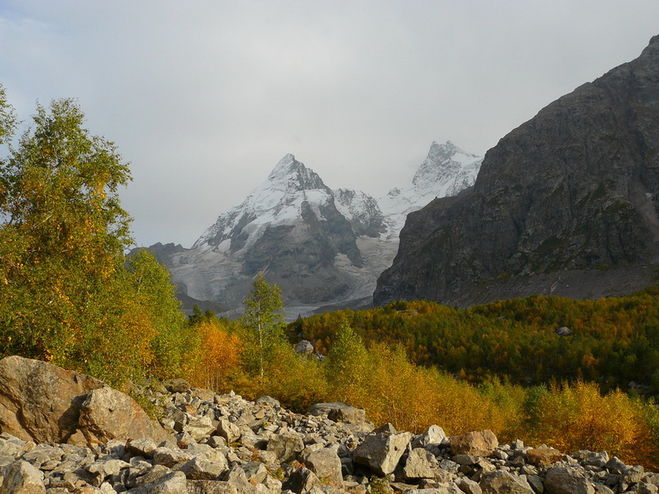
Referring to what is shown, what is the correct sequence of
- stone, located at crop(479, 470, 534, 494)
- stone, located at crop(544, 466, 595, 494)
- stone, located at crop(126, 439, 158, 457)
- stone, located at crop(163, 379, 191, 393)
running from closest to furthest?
stone, located at crop(126, 439, 158, 457) < stone, located at crop(479, 470, 534, 494) < stone, located at crop(544, 466, 595, 494) < stone, located at crop(163, 379, 191, 393)

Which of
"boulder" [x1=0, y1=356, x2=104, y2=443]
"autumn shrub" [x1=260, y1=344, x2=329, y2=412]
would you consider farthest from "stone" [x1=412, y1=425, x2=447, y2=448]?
"autumn shrub" [x1=260, y1=344, x2=329, y2=412]

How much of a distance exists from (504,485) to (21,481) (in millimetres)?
14949

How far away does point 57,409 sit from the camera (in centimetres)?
1658

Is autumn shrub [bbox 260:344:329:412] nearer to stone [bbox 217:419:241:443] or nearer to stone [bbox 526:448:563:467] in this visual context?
stone [bbox 217:419:241:443]

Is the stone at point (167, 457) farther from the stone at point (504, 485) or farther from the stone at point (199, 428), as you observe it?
the stone at point (504, 485)

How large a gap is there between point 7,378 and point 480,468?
58.0 feet

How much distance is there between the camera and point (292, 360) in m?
65.7

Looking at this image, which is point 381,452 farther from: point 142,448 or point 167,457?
point 142,448

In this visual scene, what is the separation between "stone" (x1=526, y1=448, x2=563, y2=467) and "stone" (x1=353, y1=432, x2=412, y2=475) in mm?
6082

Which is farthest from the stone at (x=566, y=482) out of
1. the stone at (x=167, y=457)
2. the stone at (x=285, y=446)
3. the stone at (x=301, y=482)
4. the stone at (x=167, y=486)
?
the stone at (x=167, y=486)

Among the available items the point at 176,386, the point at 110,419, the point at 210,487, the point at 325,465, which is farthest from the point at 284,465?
the point at 176,386

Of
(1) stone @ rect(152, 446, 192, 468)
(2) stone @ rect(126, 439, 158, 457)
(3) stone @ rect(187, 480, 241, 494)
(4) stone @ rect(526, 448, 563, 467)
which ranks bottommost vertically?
(4) stone @ rect(526, 448, 563, 467)

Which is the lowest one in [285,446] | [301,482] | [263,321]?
[285,446]

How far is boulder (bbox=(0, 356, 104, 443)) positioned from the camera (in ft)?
53.4
